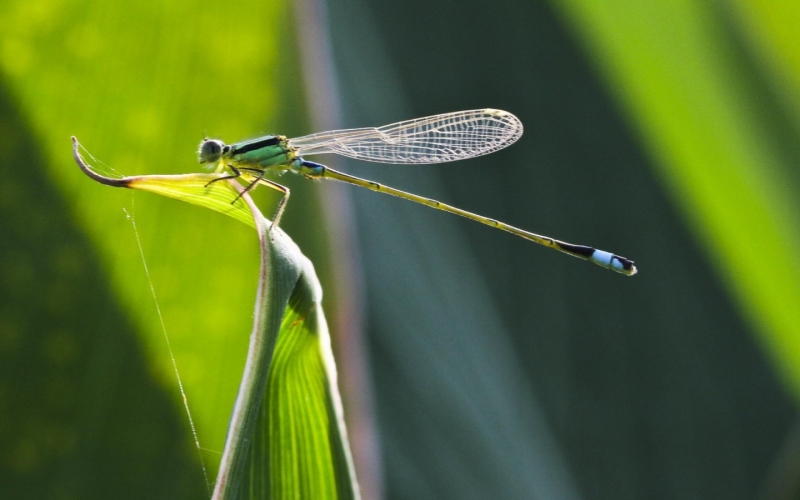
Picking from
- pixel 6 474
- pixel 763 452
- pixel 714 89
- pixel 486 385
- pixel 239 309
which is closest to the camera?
pixel 6 474

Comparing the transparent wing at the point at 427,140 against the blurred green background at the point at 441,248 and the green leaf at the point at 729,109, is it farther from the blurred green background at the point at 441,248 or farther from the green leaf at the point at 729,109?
the green leaf at the point at 729,109

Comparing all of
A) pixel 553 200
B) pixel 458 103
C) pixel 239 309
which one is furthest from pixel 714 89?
pixel 239 309

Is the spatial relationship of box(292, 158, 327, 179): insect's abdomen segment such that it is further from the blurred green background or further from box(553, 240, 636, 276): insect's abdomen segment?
box(553, 240, 636, 276): insect's abdomen segment

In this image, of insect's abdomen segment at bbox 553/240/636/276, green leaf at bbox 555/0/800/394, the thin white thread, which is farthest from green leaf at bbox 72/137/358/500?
insect's abdomen segment at bbox 553/240/636/276

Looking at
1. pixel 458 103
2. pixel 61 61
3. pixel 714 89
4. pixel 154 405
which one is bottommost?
pixel 154 405

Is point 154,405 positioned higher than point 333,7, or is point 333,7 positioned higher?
point 333,7

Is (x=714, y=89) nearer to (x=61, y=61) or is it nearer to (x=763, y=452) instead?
(x=763, y=452)
